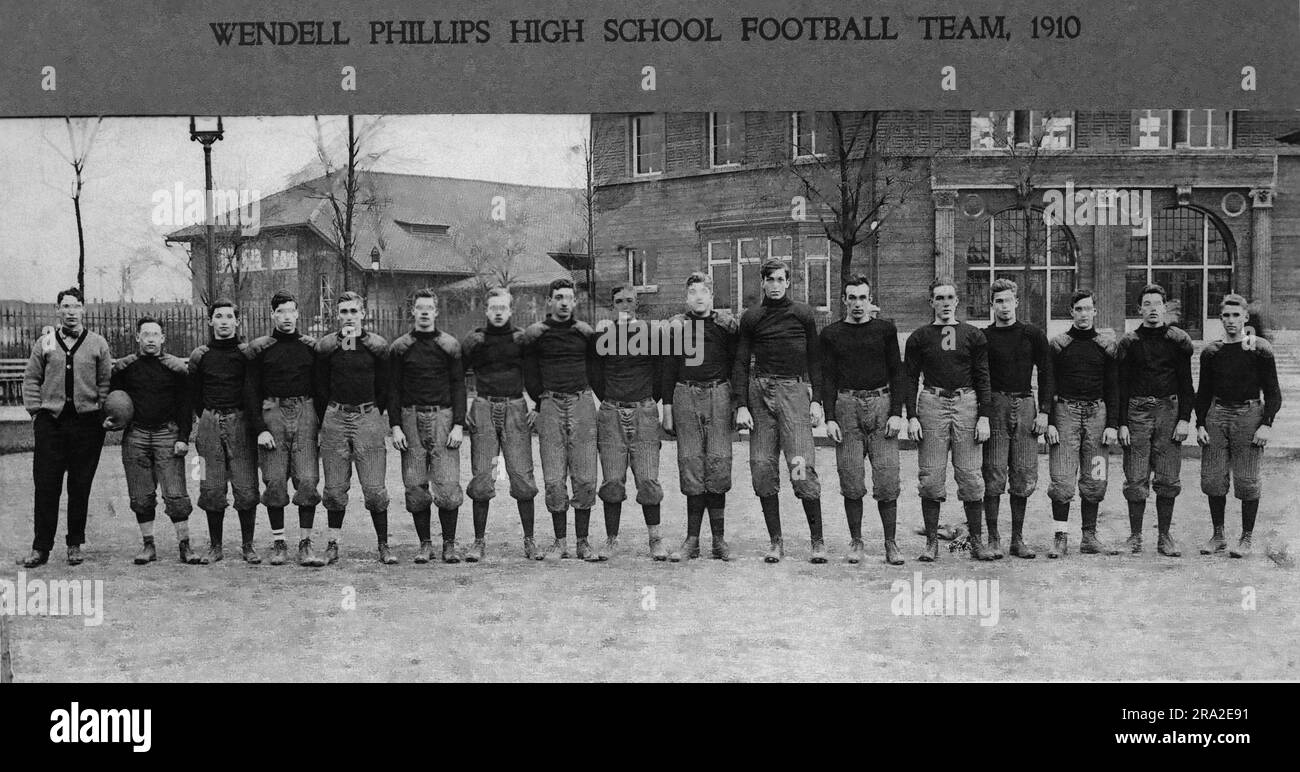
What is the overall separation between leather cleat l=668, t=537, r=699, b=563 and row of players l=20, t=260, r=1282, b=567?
0.01m

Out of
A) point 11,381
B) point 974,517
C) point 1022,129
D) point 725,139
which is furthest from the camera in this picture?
point 11,381

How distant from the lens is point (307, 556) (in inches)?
275

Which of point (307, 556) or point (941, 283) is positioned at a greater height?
point (941, 283)

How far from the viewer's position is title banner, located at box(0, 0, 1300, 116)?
19.2ft

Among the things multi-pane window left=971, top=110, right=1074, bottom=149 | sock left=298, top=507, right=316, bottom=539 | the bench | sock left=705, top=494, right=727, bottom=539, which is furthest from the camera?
the bench

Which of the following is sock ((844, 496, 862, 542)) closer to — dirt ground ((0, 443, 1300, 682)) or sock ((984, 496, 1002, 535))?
dirt ground ((0, 443, 1300, 682))

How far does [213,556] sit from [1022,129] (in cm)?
524

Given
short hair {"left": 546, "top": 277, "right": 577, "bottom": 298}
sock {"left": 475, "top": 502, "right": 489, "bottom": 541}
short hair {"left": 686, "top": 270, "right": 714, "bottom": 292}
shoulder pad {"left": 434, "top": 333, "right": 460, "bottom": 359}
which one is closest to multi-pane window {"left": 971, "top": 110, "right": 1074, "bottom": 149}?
short hair {"left": 686, "top": 270, "right": 714, "bottom": 292}

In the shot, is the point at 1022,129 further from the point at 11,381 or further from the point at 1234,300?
the point at 11,381

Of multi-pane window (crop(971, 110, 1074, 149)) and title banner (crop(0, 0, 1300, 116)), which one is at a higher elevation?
title banner (crop(0, 0, 1300, 116))

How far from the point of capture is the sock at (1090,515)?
23.3 feet

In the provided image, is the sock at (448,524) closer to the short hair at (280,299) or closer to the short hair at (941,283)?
the short hair at (280,299)

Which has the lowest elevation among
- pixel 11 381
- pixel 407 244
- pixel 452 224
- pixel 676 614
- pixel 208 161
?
pixel 676 614

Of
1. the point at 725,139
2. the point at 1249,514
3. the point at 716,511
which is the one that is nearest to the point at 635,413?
the point at 716,511
